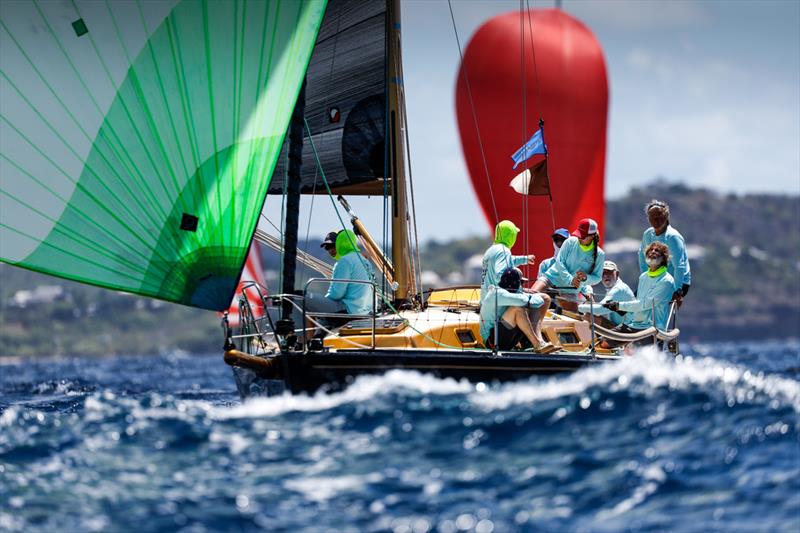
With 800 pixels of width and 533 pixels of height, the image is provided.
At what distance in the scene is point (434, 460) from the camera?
280 inches

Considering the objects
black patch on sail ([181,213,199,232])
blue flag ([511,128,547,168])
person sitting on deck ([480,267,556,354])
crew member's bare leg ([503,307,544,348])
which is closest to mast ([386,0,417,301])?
blue flag ([511,128,547,168])

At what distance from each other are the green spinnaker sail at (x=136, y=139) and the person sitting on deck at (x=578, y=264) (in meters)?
3.30

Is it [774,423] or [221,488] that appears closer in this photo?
[221,488]

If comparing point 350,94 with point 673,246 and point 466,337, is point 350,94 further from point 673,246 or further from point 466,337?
point 673,246

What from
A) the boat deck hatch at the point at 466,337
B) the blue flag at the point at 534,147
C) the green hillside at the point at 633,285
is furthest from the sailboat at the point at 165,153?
the green hillside at the point at 633,285

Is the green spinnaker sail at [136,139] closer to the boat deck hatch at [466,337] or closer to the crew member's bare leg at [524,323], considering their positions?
the boat deck hatch at [466,337]

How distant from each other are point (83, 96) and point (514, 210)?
8444 mm

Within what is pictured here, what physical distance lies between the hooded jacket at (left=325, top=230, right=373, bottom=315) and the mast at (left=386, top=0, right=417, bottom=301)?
140 cm

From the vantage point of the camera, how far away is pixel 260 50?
9547 millimetres

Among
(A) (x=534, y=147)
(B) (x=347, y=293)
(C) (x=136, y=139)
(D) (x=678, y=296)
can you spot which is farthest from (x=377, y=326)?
(A) (x=534, y=147)

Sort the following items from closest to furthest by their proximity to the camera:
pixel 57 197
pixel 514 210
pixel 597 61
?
pixel 57 197 → pixel 514 210 → pixel 597 61

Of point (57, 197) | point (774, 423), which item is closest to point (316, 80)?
point (57, 197)

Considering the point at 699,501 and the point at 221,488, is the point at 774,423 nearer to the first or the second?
the point at 699,501

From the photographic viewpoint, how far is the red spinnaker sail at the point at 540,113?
55.5 feet
